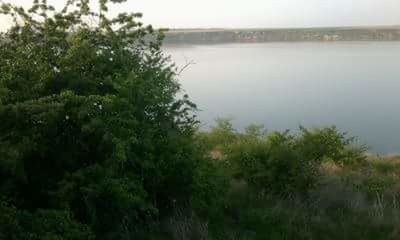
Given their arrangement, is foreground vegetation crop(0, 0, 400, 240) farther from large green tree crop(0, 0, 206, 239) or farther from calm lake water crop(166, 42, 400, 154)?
calm lake water crop(166, 42, 400, 154)

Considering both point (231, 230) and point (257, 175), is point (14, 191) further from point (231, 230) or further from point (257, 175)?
point (257, 175)

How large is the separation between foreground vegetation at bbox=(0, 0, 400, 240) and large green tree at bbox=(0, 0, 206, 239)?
→ 2 centimetres

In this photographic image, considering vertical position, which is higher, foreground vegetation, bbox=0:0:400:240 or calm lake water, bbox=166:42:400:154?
foreground vegetation, bbox=0:0:400:240

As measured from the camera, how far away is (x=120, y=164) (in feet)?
21.7

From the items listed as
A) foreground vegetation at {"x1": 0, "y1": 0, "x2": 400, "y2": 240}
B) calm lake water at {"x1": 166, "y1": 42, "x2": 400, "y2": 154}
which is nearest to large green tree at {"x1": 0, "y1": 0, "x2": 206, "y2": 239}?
foreground vegetation at {"x1": 0, "y1": 0, "x2": 400, "y2": 240}

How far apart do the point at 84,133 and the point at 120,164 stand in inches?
21.5

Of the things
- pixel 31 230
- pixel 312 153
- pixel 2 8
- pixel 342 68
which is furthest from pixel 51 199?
pixel 342 68

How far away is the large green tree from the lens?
6000mm

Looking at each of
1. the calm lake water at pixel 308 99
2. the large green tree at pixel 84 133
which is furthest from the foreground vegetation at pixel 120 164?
the calm lake water at pixel 308 99

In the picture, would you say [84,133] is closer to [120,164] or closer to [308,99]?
[120,164]

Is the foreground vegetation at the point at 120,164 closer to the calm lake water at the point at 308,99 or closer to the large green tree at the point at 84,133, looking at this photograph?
the large green tree at the point at 84,133

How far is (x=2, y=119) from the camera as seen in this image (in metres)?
6.21

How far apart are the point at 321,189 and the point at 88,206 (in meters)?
4.13

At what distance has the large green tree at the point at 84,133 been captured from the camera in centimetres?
600
